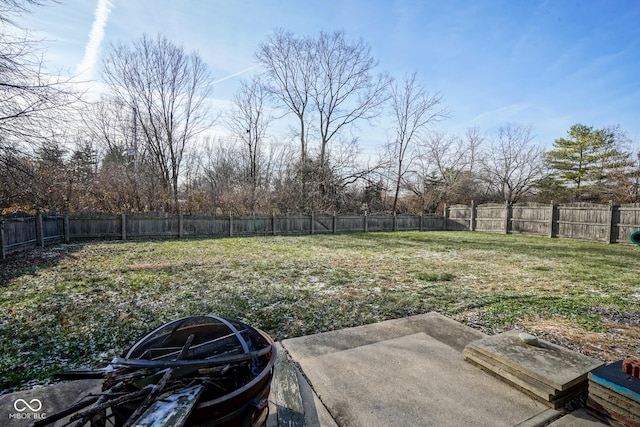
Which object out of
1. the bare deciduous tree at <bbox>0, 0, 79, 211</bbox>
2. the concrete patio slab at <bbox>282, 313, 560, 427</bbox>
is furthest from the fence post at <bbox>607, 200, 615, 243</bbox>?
the bare deciduous tree at <bbox>0, 0, 79, 211</bbox>

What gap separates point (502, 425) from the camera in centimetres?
181

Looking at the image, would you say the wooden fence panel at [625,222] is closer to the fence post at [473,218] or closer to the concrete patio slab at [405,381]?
the fence post at [473,218]

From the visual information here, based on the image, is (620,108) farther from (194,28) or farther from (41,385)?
(41,385)

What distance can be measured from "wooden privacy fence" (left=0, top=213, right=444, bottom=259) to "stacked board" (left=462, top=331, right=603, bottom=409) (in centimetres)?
1005

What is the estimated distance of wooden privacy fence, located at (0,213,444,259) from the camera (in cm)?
845

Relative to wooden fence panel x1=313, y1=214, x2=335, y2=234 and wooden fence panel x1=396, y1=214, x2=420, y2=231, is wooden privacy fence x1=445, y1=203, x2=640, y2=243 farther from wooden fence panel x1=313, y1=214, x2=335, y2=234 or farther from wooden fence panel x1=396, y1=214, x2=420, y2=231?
wooden fence panel x1=313, y1=214, x2=335, y2=234

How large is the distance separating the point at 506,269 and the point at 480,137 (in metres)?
21.2

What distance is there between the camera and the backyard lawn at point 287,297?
3.01m

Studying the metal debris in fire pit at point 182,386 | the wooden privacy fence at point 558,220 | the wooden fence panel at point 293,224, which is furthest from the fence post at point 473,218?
the metal debris in fire pit at point 182,386

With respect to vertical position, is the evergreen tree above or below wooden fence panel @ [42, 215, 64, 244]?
above

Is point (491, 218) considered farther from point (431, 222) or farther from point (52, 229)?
point (52, 229)

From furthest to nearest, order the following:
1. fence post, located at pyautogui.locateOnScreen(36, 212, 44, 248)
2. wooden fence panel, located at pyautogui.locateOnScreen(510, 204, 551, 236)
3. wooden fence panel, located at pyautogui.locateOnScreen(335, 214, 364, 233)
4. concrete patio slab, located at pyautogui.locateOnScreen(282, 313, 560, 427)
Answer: wooden fence panel, located at pyautogui.locateOnScreen(335, 214, 364, 233) → wooden fence panel, located at pyautogui.locateOnScreen(510, 204, 551, 236) → fence post, located at pyautogui.locateOnScreen(36, 212, 44, 248) → concrete patio slab, located at pyautogui.locateOnScreen(282, 313, 560, 427)

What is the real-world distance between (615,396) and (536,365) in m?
0.44

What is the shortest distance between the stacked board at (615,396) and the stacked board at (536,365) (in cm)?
13
